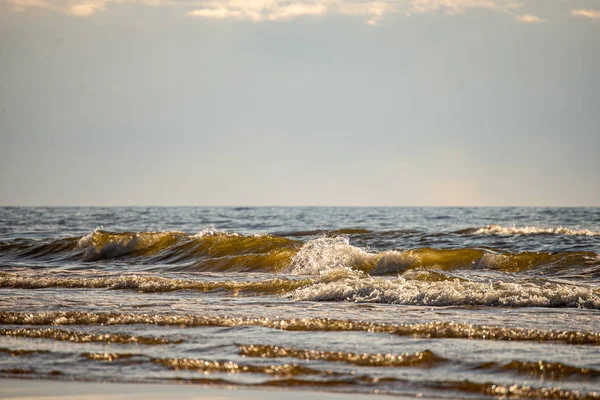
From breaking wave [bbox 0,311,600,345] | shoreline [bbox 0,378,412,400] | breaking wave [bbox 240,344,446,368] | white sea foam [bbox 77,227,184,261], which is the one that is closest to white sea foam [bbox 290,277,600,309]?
breaking wave [bbox 0,311,600,345]

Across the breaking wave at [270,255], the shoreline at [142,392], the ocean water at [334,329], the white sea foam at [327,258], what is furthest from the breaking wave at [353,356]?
the white sea foam at [327,258]

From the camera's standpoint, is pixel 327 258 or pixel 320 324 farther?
pixel 327 258

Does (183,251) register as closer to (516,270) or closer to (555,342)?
(516,270)

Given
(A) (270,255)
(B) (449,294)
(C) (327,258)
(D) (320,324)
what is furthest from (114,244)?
(D) (320,324)

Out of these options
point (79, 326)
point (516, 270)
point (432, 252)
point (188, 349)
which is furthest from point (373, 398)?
point (432, 252)

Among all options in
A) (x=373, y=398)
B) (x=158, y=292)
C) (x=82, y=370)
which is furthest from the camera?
(x=158, y=292)

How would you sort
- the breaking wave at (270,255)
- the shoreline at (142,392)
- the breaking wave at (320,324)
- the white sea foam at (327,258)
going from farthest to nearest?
1. the white sea foam at (327,258)
2. the breaking wave at (270,255)
3. the breaking wave at (320,324)
4. the shoreline at (142,392)

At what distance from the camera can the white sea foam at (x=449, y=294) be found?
10711 mm

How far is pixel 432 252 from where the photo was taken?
1802 cm

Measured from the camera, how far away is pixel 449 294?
11.0 m

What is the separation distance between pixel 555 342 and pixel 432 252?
10211 millimetres

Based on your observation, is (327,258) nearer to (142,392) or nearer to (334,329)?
(334,329)

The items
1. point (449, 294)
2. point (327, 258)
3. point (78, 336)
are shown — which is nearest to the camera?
point (78, 336)

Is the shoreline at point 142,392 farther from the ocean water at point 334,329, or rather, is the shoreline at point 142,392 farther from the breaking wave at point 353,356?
the breaking wave at point 353,356
